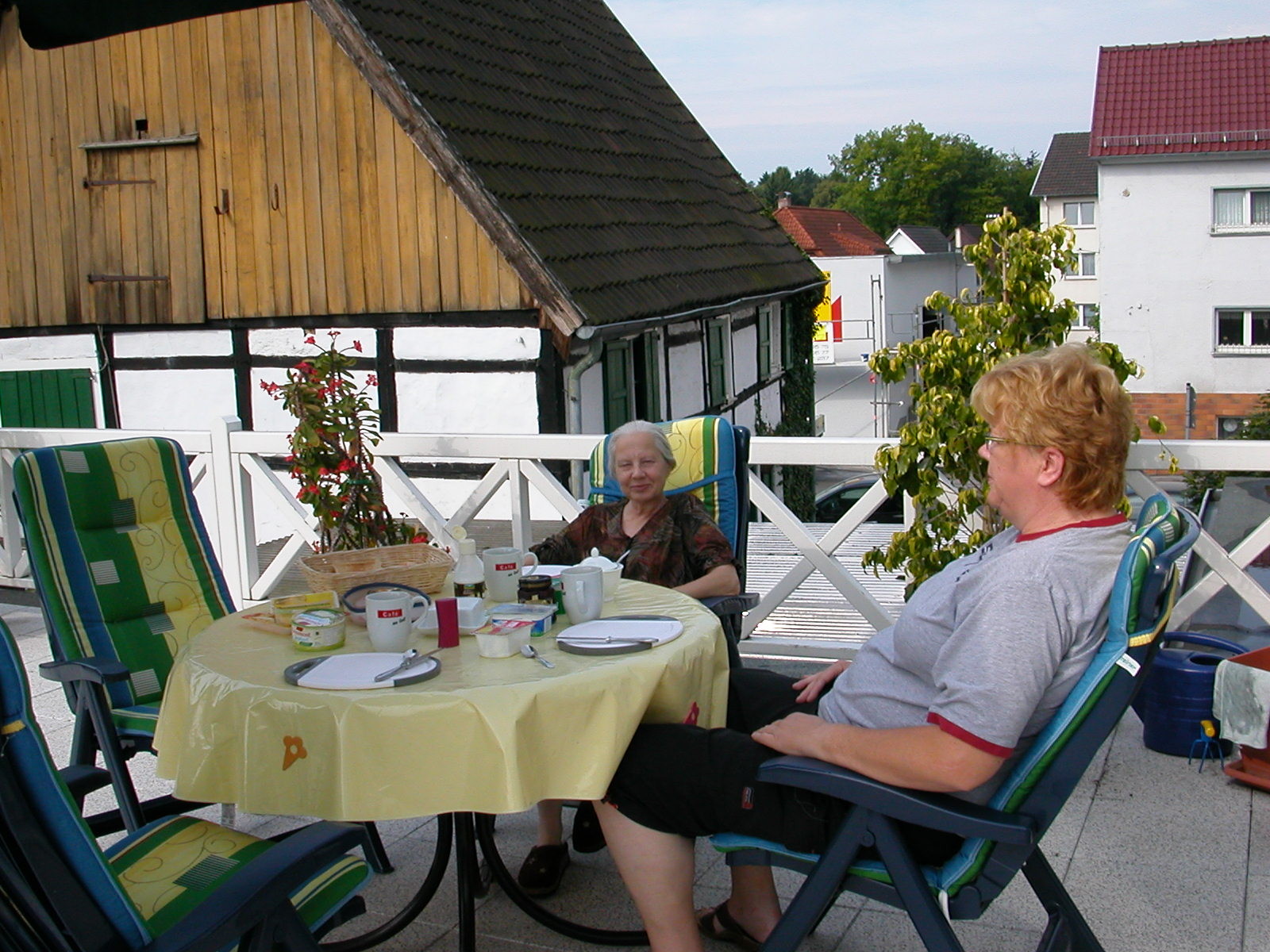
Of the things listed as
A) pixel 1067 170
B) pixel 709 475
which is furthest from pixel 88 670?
pixel 1067 170

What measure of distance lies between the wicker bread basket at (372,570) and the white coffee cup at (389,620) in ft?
1.30

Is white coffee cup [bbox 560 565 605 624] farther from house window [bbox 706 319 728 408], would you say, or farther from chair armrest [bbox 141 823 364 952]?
house window [bbox 706 319 728 408]

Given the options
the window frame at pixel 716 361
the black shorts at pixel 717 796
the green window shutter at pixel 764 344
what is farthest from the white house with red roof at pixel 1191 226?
the black shorts at pixel 717 796

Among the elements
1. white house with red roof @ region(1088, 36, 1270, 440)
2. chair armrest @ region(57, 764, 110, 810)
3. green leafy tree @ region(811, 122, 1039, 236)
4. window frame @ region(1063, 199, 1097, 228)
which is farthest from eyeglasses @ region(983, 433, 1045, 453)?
green leafy tree @ region(811, 122, 1039, 236)

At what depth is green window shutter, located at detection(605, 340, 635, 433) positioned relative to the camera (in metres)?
10.5

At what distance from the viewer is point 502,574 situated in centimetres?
302

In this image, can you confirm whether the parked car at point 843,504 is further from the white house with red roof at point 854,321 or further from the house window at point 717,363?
the white house with red roof at point 854,321

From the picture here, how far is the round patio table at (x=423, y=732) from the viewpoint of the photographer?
2254 mm

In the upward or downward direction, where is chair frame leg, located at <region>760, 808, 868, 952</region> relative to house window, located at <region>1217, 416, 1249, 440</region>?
upward

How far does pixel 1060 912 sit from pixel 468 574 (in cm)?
141

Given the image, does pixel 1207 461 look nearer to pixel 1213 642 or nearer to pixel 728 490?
pixel 1213 642

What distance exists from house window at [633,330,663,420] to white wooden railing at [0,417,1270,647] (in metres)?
5.35

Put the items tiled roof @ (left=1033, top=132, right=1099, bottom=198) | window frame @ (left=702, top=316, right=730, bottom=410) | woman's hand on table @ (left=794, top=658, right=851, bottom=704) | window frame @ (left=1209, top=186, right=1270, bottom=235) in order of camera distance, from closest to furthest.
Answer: woman's hand on table @ (left=794, top=658, right=851, bottom=704), window frame @ (left=702, top=316, right=730, bottom=410), window frame @ (left=1209, top=186, right=1270, bottom=235), tiled roof @ (left=1033, top=132, right=1099, bottom=198)

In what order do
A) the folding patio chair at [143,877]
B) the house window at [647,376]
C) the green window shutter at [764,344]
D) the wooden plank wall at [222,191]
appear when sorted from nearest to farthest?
the folding patio chair at [143,877], the wooden plank wall at [222,191], the house window at [647,376], the green window shutter at [764,344]
